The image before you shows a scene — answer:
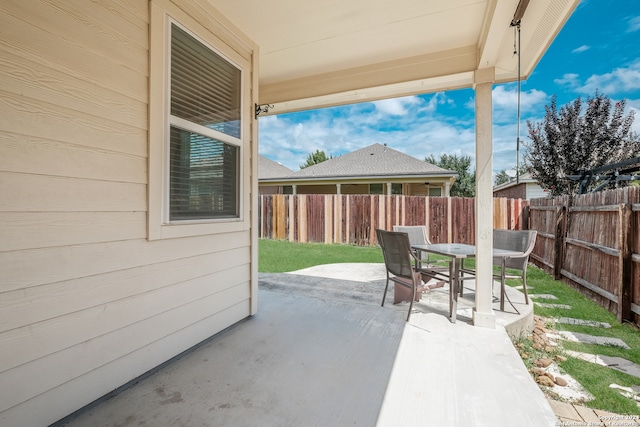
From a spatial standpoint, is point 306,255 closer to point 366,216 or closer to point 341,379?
point 366,216

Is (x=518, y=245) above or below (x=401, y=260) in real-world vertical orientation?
above

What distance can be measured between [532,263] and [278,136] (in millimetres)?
61095

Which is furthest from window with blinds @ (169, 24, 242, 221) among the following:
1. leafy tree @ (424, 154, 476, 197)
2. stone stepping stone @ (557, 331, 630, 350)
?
leafy tree @ (424, 154, 476, 197)

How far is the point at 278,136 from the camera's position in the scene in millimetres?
63906

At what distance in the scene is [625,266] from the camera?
3.43 meters

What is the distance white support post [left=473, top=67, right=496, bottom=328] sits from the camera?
9.46ft

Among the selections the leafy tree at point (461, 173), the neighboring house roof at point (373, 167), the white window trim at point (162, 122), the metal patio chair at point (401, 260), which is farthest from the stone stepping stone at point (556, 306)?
the leafy tree at point (461, 173)

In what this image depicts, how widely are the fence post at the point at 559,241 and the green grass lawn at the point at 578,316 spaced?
0.19 meters

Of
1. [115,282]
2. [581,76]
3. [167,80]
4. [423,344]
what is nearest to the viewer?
[115,282]

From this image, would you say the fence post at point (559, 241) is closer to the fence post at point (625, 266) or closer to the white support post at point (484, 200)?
the fence post at point (625, 266)

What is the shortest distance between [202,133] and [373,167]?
1202 centimetres

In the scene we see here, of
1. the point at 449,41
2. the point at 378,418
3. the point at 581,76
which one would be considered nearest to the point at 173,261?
the point at 378,418

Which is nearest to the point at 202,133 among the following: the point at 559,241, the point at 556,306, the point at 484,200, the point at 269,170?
the point at 484,200

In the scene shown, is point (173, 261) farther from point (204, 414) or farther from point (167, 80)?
point (167, 80)
